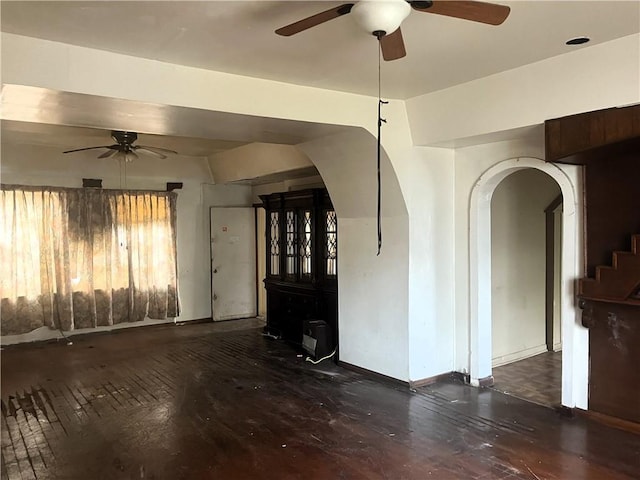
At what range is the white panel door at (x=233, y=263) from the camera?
8.16m

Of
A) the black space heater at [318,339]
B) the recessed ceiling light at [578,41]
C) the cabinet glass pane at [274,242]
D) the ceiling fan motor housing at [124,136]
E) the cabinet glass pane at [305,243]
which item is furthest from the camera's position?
the cabinet glass pane at [274,242]

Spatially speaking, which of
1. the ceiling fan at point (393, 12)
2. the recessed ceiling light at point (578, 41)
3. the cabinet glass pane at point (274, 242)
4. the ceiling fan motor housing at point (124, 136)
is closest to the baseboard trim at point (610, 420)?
the recessed ceiling light at point (578, 41)

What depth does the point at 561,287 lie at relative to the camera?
443 cm

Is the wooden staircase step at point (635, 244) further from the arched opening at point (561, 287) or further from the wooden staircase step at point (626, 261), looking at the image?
the arched opening at point (561, 287)

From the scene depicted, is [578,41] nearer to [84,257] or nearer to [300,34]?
[300,34]

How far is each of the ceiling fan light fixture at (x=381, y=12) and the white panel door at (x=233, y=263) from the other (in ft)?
20.3

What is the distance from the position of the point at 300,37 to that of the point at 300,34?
0.15 feet

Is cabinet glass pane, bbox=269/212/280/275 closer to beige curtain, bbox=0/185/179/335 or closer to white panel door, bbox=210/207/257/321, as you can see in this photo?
white panel door, bbox=210/207/257/321

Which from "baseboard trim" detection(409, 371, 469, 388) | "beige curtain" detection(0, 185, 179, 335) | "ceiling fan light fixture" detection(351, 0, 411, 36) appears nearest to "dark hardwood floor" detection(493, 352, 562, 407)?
"baseboard trim" detection(409, 371, 469, 388)

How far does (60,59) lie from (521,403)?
4253mm

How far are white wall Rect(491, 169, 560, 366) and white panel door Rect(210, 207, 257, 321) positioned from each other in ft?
14.3

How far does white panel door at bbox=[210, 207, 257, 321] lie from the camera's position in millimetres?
8164

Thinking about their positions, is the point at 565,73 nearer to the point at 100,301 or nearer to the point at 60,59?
the point at 60,59

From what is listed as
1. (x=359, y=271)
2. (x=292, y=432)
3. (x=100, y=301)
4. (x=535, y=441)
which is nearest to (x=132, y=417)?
(x=292, y=432)
